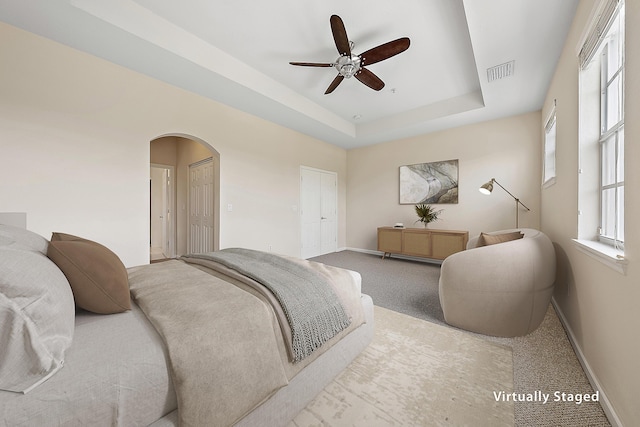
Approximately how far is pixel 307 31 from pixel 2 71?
2832 mm

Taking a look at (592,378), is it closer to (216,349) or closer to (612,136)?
(612,136)

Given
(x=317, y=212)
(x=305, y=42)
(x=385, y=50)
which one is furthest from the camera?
(x=317, y=212)

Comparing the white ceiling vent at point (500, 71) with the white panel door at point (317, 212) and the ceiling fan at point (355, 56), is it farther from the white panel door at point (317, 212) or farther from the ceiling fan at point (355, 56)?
the white panel door at point (317, 212)

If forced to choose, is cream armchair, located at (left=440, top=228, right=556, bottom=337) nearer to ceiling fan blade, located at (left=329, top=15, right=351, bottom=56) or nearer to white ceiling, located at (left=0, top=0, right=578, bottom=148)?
white ceiling, located at (left=0, top=0, right=578, bottom=148)

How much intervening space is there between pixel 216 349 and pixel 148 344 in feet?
0.77

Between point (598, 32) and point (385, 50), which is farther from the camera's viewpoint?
point (385, 50)

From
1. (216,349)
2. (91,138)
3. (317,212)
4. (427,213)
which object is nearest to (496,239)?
(427,213)

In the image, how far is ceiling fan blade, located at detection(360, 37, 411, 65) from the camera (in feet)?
7.11

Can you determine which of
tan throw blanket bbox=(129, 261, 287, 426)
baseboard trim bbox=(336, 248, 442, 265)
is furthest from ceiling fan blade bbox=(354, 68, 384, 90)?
baseboard trim bbox=(336, 248, 442, 265)

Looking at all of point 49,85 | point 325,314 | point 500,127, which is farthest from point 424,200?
point 49,85

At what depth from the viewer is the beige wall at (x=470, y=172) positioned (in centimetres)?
387

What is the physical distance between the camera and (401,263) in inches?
181

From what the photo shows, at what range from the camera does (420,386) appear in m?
1.40

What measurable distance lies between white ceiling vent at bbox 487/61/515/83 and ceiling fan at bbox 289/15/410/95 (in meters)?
1.32
